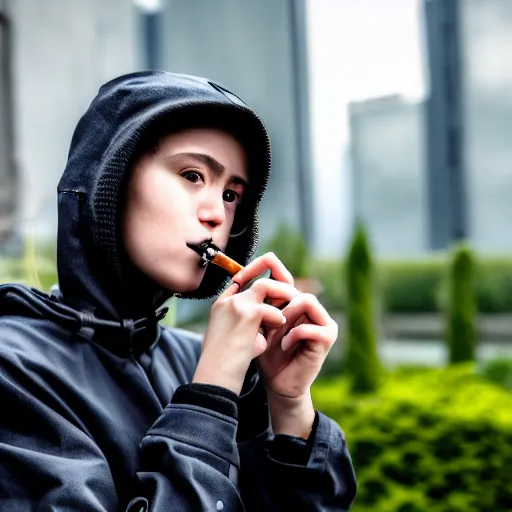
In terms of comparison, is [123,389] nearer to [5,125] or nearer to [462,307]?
[5,125]

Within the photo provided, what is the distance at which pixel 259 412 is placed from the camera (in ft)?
3.59

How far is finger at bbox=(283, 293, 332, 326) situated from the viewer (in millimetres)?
939

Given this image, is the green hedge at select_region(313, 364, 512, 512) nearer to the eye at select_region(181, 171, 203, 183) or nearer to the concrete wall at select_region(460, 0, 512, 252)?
the eye at select_region(181, 171, 203, 183)

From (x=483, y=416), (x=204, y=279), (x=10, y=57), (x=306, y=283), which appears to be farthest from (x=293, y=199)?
(x=204, y=279)

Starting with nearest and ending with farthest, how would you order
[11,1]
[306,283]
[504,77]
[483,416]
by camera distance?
[11,1] → [483,416] → [306,283] → [504,77]

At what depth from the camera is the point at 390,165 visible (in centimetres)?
1181

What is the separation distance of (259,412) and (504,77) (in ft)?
Answer: 37.5

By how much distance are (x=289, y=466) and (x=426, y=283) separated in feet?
37.3

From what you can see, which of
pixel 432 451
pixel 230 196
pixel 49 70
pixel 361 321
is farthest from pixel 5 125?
pixel 361 321

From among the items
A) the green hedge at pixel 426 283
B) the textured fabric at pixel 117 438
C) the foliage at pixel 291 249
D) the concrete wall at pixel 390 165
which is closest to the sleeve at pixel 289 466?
the textured fabric at pixel 117 438

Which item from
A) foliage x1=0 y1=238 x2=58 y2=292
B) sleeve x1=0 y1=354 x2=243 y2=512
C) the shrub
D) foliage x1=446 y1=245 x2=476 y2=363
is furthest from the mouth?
the shrub

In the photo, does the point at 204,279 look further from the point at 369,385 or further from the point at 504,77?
the point at 504,77

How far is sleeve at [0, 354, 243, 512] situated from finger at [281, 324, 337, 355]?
6.4 inches

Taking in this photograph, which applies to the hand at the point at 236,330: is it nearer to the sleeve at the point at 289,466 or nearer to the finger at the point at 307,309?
the finger at the point at 307,309
